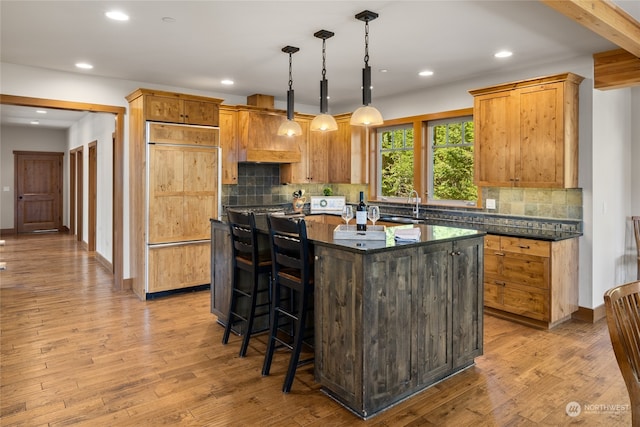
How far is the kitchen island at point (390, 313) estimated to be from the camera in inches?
97.9

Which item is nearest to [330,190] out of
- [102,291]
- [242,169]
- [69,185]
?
[242,169]

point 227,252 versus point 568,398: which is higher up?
point 227,252

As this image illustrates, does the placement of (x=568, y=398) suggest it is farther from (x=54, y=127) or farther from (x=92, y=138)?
(x=54, y=127)

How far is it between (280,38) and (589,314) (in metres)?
4.00

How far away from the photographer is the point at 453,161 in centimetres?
568

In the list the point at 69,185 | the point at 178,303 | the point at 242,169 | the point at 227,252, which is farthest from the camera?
the point at 69,185

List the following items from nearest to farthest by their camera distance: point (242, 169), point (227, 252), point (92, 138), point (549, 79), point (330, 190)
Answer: point (227, 252), point (549, 79), point (242, 169), point (330, 190), point (92, 138)

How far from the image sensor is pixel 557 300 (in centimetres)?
406

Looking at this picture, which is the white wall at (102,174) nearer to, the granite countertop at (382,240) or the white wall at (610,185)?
the granite countertop at (382,240)

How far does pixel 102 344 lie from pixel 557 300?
13.6 ft

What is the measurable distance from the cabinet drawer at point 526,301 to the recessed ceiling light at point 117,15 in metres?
4.19

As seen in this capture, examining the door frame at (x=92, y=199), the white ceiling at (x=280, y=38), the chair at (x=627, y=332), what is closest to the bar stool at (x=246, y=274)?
the white ceiling at (x=280, y=38)

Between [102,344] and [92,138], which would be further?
[92,138]

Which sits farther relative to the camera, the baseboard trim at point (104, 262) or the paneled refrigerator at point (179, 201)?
the baseboard trim at point (104, 262)
